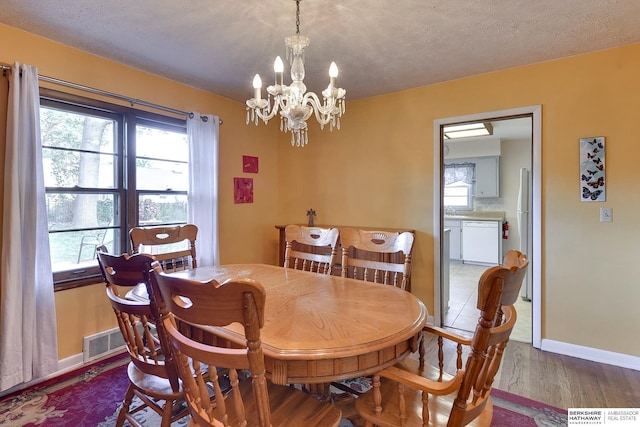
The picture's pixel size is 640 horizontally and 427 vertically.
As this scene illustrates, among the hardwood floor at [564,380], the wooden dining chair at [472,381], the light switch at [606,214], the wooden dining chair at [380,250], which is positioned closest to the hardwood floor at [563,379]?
the hardwood floor at [564,380]

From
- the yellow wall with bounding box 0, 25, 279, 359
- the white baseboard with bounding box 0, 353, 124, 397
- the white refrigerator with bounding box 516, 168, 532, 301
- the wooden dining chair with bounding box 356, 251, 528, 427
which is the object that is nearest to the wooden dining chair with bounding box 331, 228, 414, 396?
the wooden dining chair with bounding box 356, 251, 528, 427

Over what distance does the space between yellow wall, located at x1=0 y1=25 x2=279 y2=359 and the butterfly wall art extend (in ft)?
10.3

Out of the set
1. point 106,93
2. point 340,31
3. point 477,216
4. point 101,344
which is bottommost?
point 101,344

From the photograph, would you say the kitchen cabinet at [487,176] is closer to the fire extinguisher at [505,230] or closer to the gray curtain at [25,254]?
the fire extinguisher at [505,230]

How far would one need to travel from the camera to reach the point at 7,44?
2051 millimetres

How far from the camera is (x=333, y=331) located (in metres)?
1.17

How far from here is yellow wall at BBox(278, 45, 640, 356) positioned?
7.72 feet

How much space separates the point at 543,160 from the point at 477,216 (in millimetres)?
3609

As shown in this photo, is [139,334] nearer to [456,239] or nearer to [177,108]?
[177,108]

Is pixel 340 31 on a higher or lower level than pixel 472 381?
higher

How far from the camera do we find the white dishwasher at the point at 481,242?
5.63 m

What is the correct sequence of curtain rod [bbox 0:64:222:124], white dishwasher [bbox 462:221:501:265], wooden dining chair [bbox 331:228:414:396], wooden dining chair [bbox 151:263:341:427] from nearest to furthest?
1. wooden dining chair [bbox 151:263:341:427]
2. wooden dining chair [bbox 331:228:414:396]
3. curtain rod [bbox 0:64:222:124]
4. white dishwasher [bbox 462:221:501:265]

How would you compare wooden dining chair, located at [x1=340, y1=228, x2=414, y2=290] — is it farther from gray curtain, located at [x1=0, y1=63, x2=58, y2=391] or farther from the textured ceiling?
gray curtain, located at [x1=0, y1=63, x2=58, y2=391]

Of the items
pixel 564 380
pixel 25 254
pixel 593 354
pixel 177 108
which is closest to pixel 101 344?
pixel 25 254
